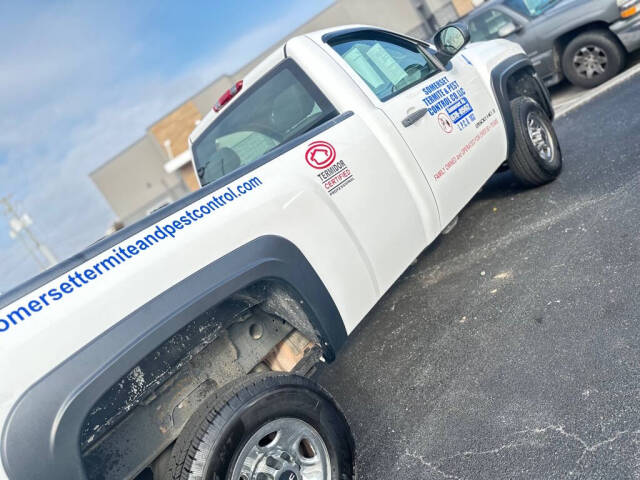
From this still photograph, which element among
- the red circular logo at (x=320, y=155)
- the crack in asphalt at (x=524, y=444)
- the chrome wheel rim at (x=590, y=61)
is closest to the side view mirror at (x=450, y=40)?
the red circular logo at (x=320, y=155)

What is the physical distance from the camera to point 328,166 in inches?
104

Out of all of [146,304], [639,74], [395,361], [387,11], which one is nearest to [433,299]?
[395,361]

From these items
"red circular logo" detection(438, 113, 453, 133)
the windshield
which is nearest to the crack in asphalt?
"red circular logo" detection(438, 113, 453, 133)

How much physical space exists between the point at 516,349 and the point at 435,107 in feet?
5.66

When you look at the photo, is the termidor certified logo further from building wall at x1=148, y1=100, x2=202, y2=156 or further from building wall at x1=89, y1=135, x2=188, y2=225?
building wall at x1=89, y1=135, x2=188, y2=225

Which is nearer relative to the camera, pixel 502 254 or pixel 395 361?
pixel 395 361

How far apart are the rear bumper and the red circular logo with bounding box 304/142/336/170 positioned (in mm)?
6007

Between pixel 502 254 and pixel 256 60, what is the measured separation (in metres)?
28.6

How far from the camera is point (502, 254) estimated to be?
382 centimetres

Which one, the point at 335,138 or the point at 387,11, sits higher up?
the point at 387,11

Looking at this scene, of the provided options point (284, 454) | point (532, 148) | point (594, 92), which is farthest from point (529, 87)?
point (284, 454)

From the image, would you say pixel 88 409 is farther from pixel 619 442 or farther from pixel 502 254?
pixel 502 254

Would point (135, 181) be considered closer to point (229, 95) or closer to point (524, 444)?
point (229, 95)

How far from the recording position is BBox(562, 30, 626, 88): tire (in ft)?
22.6
